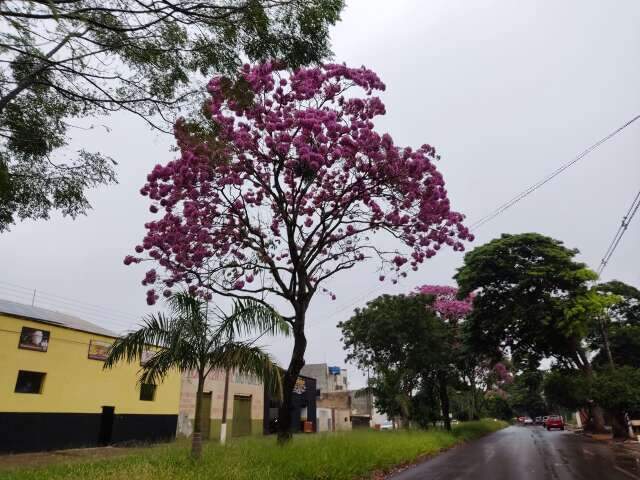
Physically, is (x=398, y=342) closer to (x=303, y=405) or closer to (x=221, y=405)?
(x=221, y=405)

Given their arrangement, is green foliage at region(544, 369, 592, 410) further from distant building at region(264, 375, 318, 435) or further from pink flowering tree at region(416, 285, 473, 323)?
distant building at region(264, 375, 318, 435)

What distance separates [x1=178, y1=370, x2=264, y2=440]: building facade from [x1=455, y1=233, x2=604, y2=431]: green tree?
47.4 feet

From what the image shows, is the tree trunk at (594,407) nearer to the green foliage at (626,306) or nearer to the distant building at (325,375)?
the green foliage at (626,306)

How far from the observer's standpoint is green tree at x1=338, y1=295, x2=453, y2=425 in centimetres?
2548

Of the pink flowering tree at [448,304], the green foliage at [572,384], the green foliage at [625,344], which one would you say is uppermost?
the pink flowering tree at [448,304]

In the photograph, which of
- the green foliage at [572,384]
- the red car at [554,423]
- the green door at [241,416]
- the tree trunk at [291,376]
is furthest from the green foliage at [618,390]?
the red car at [554,423]

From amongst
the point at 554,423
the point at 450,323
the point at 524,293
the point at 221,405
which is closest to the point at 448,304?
the point at 450,323

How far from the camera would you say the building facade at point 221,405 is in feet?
86.3

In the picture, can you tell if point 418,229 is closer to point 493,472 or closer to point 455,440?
point 493,472

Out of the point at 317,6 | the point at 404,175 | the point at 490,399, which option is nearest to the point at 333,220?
the point at 404,175

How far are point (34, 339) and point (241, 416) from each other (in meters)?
17.7

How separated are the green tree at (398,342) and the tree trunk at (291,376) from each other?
13.4 meters

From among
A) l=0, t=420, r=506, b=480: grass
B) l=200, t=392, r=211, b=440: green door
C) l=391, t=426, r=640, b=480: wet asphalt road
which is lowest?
l=391, t=426, r=640, b=480: wet asphalt road

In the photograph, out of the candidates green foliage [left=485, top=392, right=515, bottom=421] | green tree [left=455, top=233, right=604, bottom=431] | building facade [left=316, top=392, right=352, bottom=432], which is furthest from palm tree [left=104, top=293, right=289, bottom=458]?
green foliage [left=485, top=392, right=515, bottom=421]
